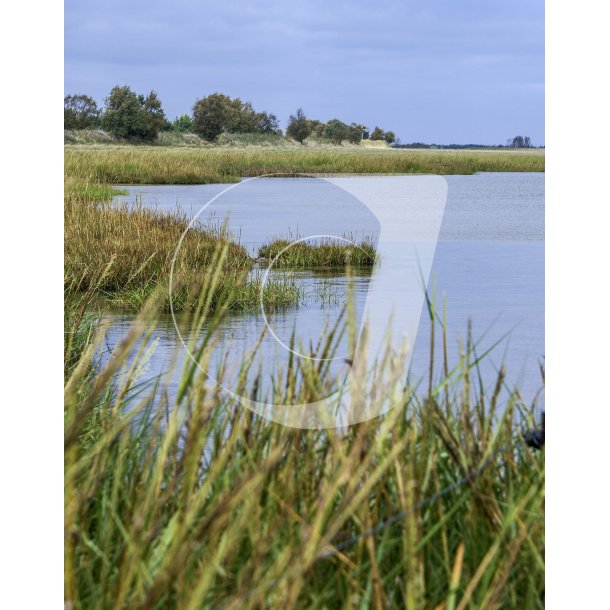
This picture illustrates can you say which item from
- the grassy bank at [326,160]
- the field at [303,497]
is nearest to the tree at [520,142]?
the grassy bank at [326,160]

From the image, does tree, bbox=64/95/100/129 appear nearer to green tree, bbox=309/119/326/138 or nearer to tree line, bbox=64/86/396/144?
tree line, bbox=64/86/396/144

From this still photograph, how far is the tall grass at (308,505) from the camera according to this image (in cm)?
182

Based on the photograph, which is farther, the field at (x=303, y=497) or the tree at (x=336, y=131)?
the tree at (x=336, y=131)

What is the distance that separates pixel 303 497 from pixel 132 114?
1.76m

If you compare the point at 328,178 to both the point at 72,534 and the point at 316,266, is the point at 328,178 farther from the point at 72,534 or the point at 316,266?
the point at 72,534

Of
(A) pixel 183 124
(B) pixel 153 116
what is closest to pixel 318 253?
(A) pixel 183 124

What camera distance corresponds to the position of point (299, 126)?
309cm

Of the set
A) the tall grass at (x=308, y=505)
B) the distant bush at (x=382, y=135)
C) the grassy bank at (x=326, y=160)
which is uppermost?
the distant bush at (x=382, y=135)

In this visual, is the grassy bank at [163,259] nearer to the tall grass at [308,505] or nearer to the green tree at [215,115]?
the green tree at [215,115]

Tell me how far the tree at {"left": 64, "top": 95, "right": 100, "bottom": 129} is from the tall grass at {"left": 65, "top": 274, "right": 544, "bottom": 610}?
3.84 feet

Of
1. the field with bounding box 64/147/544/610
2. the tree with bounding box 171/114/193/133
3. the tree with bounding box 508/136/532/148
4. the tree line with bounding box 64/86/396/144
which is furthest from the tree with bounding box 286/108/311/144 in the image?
the tree with bounding box 508/136/532/148
